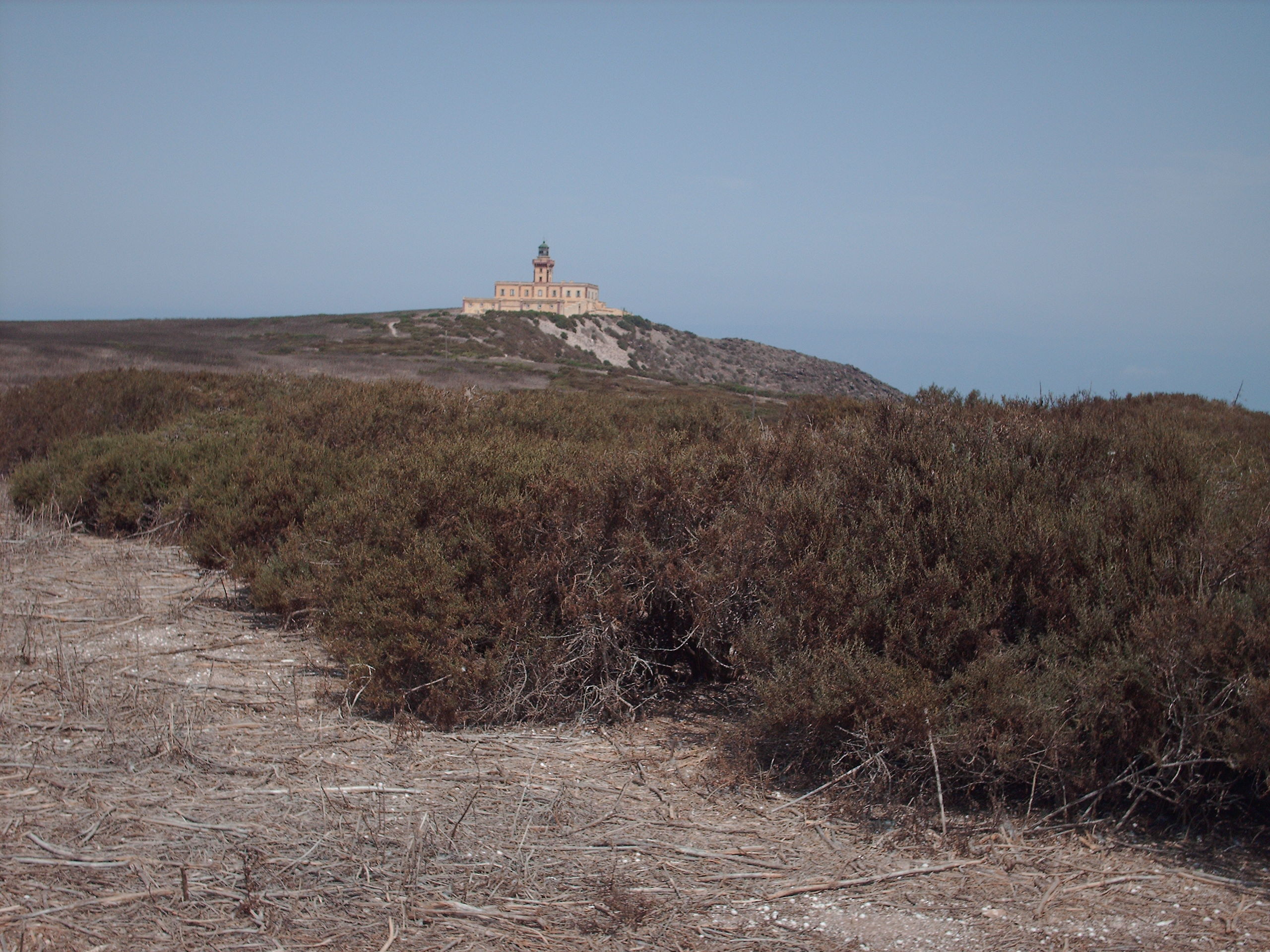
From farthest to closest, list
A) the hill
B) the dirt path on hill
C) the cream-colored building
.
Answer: the cream-colored building < the hill < the dirt path on hill

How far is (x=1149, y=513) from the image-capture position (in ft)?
13.5

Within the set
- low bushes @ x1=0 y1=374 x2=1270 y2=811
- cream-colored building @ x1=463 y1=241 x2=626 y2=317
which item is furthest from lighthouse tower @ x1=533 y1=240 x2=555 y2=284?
low bushes @ x1=0 y1=374 x2=1270 y2=811

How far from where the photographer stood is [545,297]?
358ft

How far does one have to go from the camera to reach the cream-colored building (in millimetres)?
100062

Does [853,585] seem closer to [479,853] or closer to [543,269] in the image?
[479,853]

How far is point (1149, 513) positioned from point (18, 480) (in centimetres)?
1026

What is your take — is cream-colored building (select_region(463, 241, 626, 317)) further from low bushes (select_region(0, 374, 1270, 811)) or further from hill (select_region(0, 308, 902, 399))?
low bushes (select_region(0, 374, 1270, 811))

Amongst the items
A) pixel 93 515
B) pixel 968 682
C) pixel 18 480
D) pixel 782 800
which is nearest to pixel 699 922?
pixel 782 800

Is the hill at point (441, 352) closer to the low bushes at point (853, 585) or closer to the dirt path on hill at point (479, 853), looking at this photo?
the low bushes at point (853, 585)

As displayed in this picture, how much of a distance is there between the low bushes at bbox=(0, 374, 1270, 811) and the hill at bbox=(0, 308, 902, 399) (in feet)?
7.00

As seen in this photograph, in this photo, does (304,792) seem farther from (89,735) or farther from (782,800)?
(782,800)

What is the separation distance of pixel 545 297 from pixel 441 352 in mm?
62633

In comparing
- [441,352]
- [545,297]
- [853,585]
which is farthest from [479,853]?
[545,297]

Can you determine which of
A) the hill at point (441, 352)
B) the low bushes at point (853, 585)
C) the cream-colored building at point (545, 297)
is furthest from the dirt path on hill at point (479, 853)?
the cream-colored building at point (545, 297)
